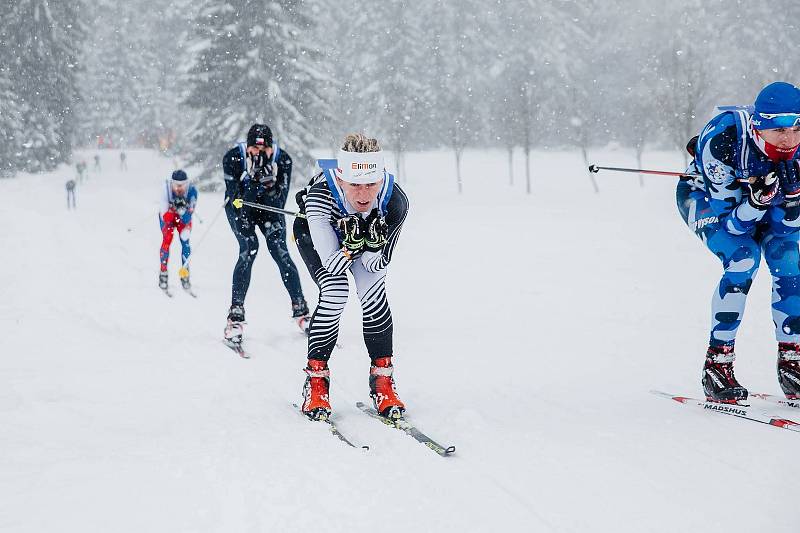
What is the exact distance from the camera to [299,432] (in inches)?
161

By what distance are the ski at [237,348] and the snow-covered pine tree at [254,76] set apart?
24197 mm

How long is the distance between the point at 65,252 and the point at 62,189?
86.4 feet

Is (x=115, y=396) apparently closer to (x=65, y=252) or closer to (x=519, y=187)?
(x=65, y=252)

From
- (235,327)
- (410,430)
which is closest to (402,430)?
(410,430)

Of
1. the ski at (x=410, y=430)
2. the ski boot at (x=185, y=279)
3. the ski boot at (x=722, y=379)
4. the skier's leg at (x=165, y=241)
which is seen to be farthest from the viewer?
the skier's leg at (x=165, y=241)

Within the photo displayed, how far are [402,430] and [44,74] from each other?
1842 inches

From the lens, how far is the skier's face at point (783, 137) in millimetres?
4199

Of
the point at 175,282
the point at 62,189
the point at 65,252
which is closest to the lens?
the point at 175,282

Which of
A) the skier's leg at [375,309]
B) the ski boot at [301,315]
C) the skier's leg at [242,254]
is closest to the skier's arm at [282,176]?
the skier's leg at [242,254]

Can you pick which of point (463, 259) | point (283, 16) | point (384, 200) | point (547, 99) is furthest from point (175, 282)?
point (547, 99)

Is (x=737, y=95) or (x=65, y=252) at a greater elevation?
(x=737, y=95)

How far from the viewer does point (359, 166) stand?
431 centimetres

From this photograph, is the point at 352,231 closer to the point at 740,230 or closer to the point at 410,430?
the point at 410,430

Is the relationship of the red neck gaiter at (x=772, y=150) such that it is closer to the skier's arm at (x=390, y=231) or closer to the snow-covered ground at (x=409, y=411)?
the snow-covered ground at (x=409, y=411)
